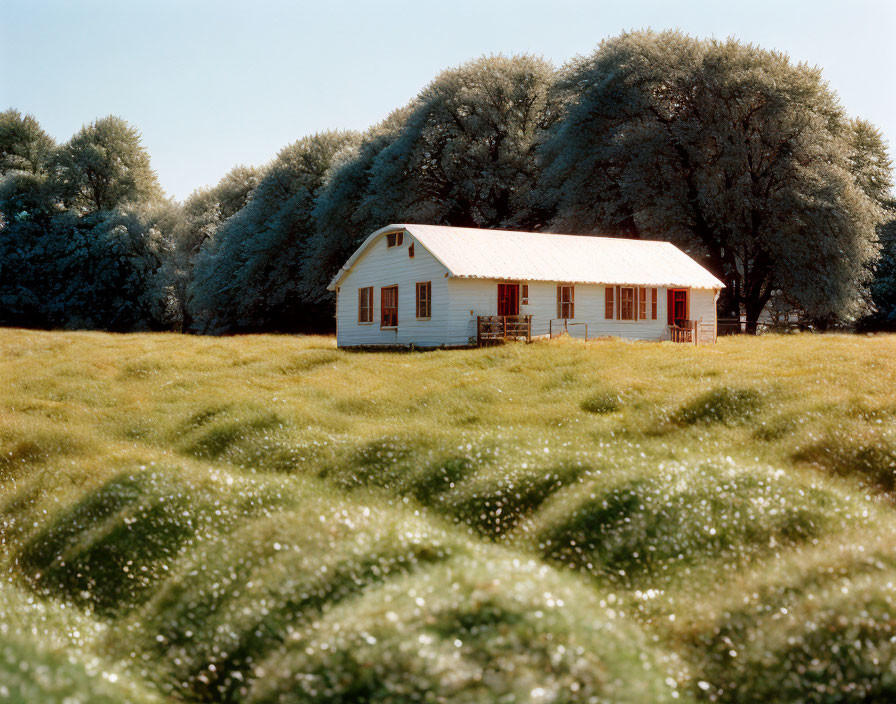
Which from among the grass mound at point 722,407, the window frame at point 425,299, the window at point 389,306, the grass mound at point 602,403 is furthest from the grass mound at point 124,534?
the window at point 389,306

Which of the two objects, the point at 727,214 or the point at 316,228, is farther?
the point at 316,228

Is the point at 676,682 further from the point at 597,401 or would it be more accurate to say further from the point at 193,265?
the point at 193,265

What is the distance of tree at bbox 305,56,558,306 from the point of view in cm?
5803

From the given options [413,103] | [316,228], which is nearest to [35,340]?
[316,228]

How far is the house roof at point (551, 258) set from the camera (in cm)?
3531

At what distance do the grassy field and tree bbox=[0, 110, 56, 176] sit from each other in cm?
7879

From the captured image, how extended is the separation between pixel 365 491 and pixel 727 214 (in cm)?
→ 4115

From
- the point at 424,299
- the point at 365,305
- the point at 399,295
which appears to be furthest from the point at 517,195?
the point at 424,299

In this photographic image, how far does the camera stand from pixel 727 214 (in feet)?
158

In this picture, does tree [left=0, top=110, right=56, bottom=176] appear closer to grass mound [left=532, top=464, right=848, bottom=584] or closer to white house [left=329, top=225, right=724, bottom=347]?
white house [left=329, top=225, right=724, bottom=347]

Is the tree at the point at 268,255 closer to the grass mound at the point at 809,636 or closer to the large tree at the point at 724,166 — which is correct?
the large tree at the point at 724,166

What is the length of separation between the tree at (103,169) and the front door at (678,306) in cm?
6332

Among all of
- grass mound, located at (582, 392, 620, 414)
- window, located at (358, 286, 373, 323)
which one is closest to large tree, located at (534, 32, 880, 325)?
window, located at (358, 286, 373, 323)

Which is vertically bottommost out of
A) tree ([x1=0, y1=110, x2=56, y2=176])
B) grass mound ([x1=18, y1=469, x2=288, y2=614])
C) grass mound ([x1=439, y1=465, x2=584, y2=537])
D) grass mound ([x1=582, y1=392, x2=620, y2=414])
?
grass mound ([x1=18, y1=469, x2=288, y2=614])
